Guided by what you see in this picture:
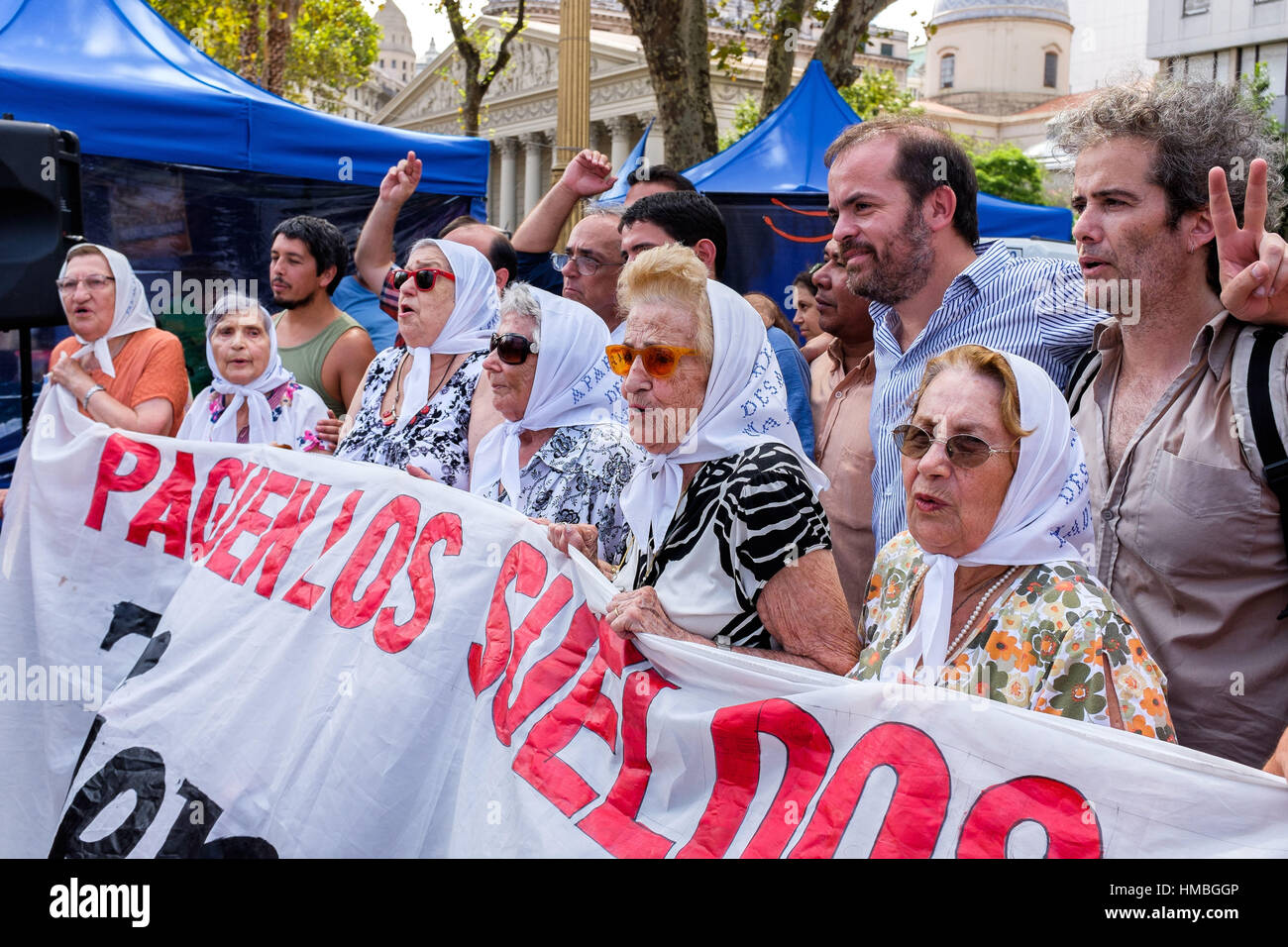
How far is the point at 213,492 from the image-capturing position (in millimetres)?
4250

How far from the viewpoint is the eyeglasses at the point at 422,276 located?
4328 mm

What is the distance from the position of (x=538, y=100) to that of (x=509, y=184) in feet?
20.8

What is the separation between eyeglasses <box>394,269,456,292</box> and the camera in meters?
4.33

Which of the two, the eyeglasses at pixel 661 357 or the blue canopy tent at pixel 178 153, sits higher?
the blue canopy tent at pixel 178 153

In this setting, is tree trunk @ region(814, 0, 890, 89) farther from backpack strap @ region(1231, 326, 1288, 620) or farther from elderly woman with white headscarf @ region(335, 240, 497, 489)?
backpack strap @ region(1231, 326, 1288, 620)

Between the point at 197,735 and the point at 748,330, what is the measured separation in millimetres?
1924

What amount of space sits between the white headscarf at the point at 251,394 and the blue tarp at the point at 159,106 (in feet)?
6.26

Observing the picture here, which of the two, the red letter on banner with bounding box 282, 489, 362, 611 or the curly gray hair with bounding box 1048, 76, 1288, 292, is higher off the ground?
the curly gray hair with bounding box 1048, 76, 1288, 292

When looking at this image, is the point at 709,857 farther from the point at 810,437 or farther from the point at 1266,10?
the point at 1266,10

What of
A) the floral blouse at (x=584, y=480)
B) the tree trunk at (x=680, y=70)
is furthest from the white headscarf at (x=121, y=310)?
the tree trunk at (x=680, y=70)

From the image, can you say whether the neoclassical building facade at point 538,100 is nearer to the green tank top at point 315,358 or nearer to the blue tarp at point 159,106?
the blue tarp at point 159,106

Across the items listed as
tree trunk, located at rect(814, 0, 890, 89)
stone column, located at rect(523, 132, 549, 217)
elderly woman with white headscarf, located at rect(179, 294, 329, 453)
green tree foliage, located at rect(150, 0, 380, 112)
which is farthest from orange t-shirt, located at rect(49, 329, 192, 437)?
stone column, located at rect(523, 132, 549, 217)

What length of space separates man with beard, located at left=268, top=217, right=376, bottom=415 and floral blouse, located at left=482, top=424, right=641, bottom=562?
2010 millimetres

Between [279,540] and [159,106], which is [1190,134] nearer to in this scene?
[279,540]
